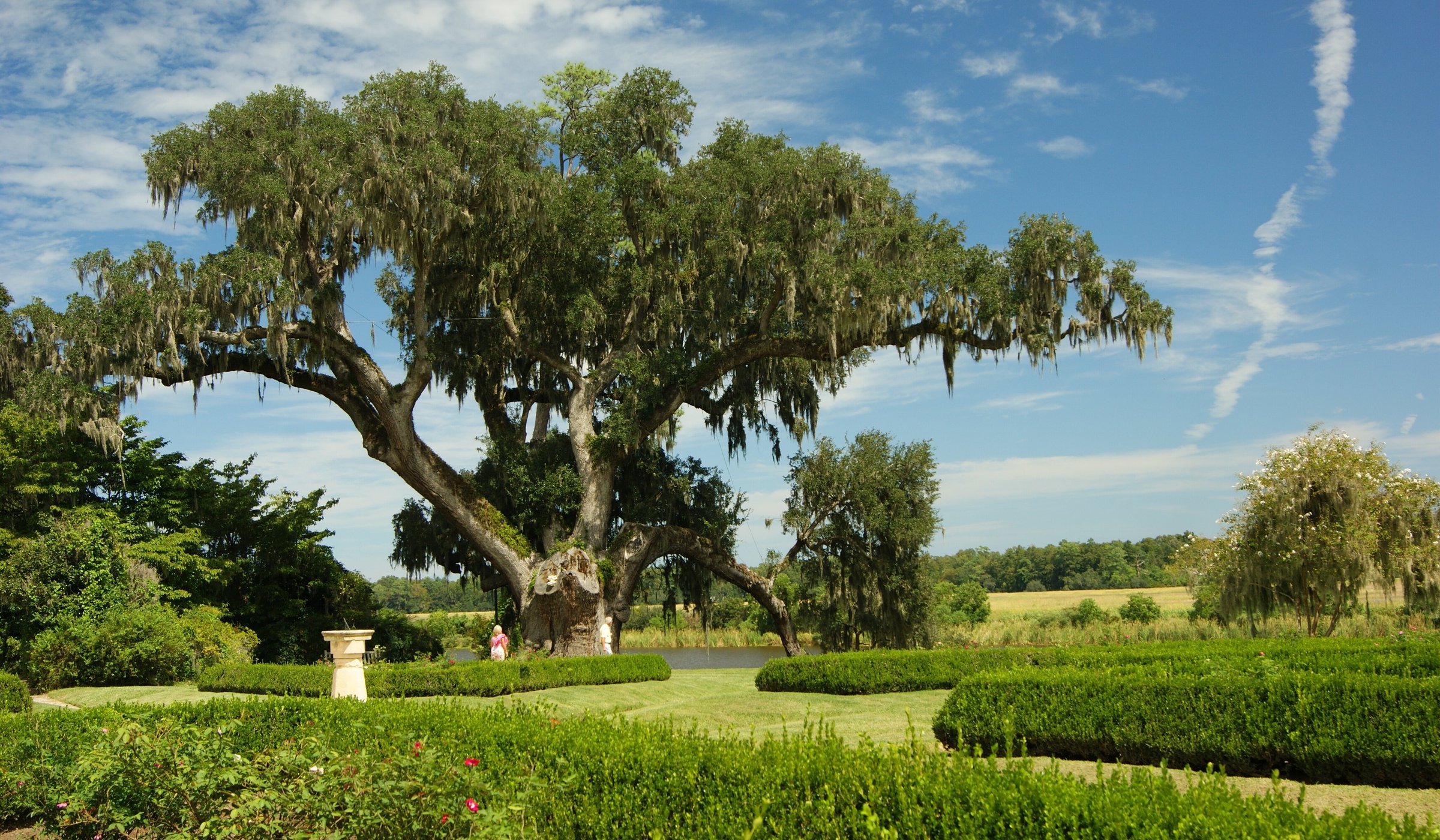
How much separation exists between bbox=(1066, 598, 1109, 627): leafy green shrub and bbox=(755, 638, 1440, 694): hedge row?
23582 millimetres

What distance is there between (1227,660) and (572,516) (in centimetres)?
1671

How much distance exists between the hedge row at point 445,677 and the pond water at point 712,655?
63.4 ft

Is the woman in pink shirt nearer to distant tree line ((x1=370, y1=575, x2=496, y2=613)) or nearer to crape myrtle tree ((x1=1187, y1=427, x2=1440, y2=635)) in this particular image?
crape myrtle tree ((x1=1187, y1=427, x2=1440, y2=635))

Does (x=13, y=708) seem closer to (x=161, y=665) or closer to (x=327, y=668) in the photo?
(x=327, y=668)

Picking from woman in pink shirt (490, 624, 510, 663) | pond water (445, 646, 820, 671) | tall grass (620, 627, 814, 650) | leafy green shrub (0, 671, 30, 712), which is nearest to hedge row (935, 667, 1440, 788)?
woman in pink shirt (490, 624, 510, 663)

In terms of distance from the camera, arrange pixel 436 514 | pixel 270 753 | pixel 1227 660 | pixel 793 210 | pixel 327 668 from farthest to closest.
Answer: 1. pixel 436 514
2. pixel 793 210
3. pixel 327 668
4. pixel 1227 660
5. pixel 270 753

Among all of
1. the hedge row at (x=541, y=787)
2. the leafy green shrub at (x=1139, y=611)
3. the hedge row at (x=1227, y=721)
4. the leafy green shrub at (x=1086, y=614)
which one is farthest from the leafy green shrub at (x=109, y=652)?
the leafy green shrub at (x=1139, y=611)

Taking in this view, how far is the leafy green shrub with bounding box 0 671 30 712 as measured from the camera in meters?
13.6

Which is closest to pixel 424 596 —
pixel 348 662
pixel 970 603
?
pixel 970 603

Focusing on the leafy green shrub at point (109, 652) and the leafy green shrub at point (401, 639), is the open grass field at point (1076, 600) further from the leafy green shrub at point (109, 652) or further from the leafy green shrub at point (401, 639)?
the leafy green shrub at point (109, 652)

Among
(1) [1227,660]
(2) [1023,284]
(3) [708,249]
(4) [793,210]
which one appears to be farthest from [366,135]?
(1) [1227,660]

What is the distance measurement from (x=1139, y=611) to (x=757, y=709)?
111ft

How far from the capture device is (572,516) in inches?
969

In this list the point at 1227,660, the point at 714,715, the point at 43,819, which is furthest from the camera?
the point at 714,715
